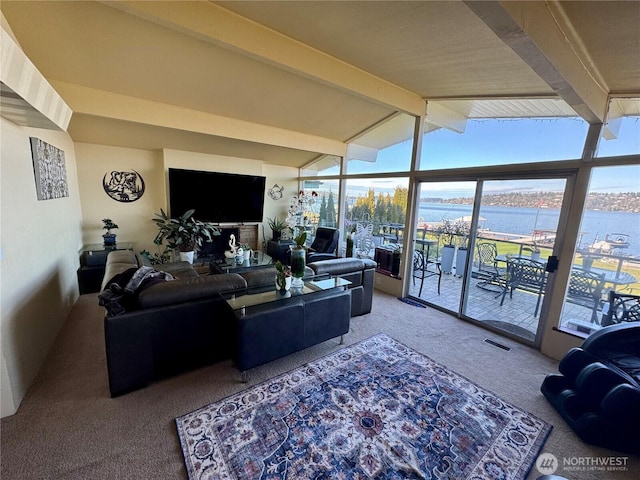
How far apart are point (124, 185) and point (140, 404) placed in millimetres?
4494

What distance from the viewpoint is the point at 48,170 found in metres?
2.81

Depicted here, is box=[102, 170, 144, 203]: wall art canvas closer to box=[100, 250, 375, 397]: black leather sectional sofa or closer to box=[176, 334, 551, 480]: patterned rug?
box=[100, 250, 375, 397]: black leather sectional sofa

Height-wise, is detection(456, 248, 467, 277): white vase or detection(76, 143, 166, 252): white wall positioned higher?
detection(76, 143, 166, 252): white wall

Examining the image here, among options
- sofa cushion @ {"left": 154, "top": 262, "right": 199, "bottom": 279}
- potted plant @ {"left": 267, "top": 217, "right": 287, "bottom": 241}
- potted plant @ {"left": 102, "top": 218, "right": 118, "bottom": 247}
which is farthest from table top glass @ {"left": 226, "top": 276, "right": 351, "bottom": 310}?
potted plant @ {"left": 267, "top": 217, "right": 287, "bottom": 241}

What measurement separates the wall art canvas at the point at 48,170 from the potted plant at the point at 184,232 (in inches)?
58.5

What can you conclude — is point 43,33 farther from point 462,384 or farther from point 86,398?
point 462,384

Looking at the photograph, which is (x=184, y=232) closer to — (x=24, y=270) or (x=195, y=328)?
(x=24, y=270)

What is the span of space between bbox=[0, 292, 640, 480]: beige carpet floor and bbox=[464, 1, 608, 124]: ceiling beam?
249cm

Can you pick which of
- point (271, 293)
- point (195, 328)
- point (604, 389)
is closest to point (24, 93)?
point (195, 328)

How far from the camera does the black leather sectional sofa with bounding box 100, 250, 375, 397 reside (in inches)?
78.7

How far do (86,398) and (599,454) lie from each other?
3688 mm

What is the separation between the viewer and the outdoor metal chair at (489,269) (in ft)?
11.3

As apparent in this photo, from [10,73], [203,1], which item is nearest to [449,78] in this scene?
[203,1]

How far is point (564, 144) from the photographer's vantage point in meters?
2.79
